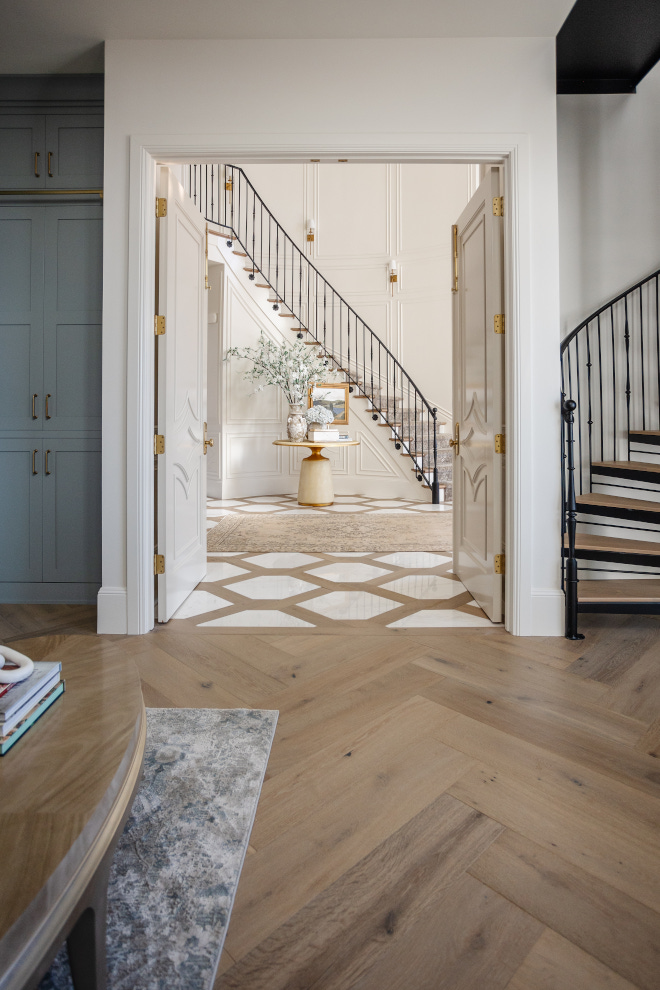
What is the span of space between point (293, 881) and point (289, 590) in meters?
2.41

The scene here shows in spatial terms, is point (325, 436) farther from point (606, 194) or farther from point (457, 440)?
point (606, 194)

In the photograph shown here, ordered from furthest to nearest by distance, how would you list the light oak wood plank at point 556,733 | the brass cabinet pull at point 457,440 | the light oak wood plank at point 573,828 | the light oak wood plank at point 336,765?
the brass cabinet pull at point 457,440
the light oak wood plank at point 556,733
the light oak wood plank at point 336,765
the light oak wood plank at point 573,828

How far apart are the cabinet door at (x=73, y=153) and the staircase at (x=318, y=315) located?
445 centimetres

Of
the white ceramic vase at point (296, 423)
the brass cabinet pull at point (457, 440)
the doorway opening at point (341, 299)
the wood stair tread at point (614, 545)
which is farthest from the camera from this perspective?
the doorway opening at point (341, 299)

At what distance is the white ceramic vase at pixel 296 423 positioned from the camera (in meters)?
7.30

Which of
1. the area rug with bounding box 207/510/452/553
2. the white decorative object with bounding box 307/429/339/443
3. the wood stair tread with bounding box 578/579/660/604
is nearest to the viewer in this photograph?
the wood stair tread with bounding box 578/579/660/604

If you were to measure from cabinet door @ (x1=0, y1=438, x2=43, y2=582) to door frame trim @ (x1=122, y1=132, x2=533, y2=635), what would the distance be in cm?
74

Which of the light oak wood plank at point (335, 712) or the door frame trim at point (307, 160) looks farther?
the door frame trim at point (307, 160)

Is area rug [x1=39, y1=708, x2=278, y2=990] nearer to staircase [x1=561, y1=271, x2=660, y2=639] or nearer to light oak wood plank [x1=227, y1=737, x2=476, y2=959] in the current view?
light oak wood plank [x1=227, y1=737, x2=476, y2=959]

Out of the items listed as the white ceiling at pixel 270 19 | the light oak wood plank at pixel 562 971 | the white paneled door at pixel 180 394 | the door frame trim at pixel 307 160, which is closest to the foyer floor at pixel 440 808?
the light oak wood plank at pixel 562 971

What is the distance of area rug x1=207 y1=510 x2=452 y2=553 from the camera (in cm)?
492

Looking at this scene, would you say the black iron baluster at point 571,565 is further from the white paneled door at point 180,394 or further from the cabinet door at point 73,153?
the cabinet door at point 73,153

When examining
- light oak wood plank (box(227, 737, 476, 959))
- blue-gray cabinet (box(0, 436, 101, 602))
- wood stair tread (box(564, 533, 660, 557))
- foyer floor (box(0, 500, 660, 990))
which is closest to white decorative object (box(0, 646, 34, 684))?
foyer floor (box(0, 500, 660, 990))

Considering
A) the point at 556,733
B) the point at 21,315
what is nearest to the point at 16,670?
the point at 556,733
